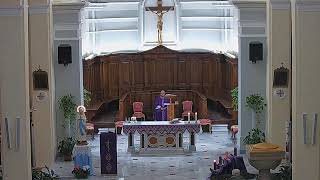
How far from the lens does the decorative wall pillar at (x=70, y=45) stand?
21141 millimetres

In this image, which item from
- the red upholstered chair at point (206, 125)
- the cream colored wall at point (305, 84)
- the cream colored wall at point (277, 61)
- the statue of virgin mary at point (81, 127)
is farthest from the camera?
the red upholstered chair at point (206, 125)

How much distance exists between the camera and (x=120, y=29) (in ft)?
90.0

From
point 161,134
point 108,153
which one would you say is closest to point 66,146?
point 108,153

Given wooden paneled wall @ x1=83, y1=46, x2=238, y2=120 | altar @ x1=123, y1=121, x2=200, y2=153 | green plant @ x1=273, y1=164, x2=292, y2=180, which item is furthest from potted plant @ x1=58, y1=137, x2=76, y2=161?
green plant @ x1=273, y1=164, x2=292, y2=180

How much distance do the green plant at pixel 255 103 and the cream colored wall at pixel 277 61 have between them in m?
1.51

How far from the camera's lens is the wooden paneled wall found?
2677 centimetres

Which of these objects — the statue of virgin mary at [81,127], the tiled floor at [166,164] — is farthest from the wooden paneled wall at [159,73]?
the statue of virgin mary at [81,127]

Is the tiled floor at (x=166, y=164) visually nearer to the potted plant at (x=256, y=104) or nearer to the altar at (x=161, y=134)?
the altar at (x=161, y=134)

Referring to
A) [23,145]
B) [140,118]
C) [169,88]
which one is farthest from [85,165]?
[169,88]

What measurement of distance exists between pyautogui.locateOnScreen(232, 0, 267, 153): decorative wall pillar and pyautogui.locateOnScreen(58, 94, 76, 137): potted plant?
178 inches

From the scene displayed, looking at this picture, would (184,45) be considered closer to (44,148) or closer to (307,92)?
(44,148)

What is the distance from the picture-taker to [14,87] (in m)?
15.7

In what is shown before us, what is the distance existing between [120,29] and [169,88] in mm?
2724

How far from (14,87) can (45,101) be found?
436cm
